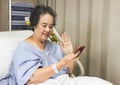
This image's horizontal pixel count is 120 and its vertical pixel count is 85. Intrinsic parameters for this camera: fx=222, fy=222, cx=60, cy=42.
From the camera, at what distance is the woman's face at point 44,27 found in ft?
4.99

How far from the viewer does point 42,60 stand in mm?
1525

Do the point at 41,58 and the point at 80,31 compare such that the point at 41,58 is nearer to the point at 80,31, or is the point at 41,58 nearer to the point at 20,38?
the point at 20,38

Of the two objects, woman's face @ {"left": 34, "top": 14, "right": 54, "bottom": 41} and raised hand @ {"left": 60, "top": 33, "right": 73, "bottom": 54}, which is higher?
woman's face @ {"left": 34, "top": 14, "right": 54, "bottom": 41}

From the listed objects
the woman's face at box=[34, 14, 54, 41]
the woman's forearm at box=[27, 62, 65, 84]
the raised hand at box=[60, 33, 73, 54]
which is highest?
the woman's face at box=[34, 14, 54, 41]

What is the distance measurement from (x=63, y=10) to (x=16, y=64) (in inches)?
40.8

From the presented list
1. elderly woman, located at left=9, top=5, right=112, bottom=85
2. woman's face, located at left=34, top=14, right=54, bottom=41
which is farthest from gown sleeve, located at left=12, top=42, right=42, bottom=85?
woman's face, located at left=34, top=14, right=54, bottom=41

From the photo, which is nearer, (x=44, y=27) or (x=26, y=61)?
(x=26, y=61)

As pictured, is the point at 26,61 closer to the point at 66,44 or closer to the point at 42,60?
the point at 42,60

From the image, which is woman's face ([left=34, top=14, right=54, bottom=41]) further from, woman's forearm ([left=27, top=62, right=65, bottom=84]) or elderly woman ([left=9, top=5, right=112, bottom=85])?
woman's forearm ([left=27, top=62, right=65, bottom=84])

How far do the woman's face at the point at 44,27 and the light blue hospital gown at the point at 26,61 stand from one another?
10 centimetres

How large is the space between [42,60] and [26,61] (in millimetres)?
136

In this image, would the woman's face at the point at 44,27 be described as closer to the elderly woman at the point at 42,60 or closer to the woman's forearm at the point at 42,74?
the elderly woman at the point at 42,60

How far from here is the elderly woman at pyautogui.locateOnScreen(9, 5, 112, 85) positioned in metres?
1.40

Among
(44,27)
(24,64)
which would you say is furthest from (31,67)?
(44,27)
